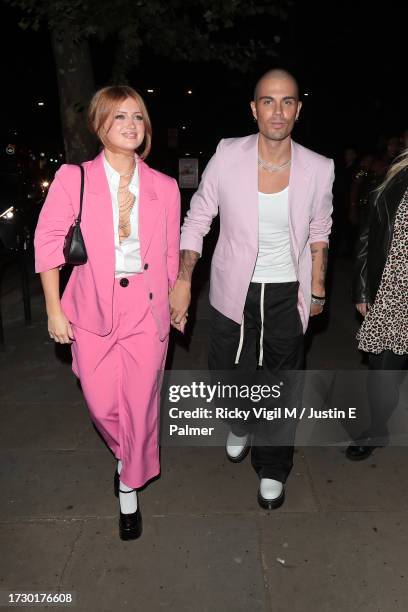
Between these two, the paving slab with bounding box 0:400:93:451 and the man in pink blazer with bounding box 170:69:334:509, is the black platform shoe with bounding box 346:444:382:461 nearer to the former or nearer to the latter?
the man in pink blazer with bounding box 170:69:334:509

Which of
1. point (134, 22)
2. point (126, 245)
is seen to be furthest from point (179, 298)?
point (134, 22)

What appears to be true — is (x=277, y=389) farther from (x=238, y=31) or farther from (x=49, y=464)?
(x=238, y=31)

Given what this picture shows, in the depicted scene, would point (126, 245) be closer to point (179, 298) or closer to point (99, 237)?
point (99, 237)

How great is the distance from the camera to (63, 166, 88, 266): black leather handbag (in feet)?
7.91

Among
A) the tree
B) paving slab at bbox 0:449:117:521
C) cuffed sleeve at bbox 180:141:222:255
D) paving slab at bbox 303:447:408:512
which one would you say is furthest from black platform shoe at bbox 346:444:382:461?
the tree

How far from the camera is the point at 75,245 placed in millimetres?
2410

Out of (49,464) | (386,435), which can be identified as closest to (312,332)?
(386,435)

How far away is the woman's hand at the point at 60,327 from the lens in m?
2.56

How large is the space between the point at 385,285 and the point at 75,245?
66.6 inches

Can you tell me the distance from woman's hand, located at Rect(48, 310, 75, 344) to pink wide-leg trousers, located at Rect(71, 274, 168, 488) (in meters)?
0.05

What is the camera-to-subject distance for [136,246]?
2586 mm

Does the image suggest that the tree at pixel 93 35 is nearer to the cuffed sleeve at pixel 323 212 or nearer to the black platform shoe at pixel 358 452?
the cuffed sleeve at pixel 323 212

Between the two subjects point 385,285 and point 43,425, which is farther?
point 43,425

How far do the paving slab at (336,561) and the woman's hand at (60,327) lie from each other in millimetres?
1400
